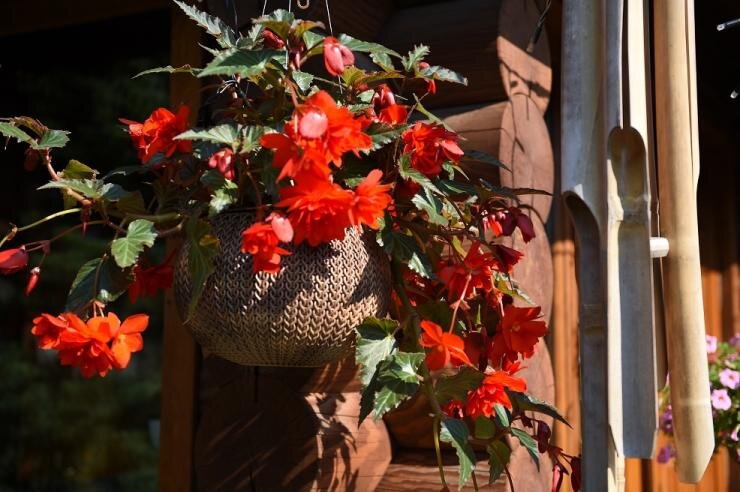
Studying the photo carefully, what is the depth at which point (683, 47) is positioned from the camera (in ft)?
3.61

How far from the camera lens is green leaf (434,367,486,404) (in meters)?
1.15

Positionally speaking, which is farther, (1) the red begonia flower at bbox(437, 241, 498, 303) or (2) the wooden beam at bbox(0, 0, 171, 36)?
(2) the wooden beam at bbox(0, 0, 171, 36)

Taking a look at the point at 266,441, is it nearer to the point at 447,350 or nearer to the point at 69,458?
the point at 447,350

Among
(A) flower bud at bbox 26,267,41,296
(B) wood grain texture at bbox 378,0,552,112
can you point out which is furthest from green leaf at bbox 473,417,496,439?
(B) wood grain texture at bbox 378,0,552,112

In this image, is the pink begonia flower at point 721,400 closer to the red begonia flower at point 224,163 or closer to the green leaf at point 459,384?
the green leaf at point 459,384

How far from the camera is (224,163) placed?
43.1 inches

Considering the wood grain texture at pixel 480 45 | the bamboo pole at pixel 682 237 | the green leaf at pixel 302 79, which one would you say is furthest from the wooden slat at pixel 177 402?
the bamboo pole at pixel 682 237

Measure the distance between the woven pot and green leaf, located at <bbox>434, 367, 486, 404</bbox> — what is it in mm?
123

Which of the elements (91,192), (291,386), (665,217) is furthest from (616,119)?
(291,386)

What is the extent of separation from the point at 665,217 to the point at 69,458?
3056 millimetres

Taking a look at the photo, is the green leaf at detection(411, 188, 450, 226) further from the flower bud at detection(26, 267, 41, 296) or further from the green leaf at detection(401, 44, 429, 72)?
the flower bud at detection(26, 267, 41, 296)

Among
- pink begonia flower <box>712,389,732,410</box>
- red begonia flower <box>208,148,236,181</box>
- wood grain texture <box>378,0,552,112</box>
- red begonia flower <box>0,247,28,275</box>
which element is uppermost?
wood grain texture <box>378,0,552,112</box>

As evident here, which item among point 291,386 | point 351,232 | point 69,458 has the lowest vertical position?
point 69,458

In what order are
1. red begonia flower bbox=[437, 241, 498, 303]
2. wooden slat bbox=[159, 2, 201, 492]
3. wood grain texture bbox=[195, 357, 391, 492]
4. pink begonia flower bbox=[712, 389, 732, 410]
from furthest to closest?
pink begonia flower bbox=[712, 389, 732, 410] → wooden slat bbox=[159, 2, 201, 492] → wood grain texture bbox=[195, 357, 391, 492] → red begonia flower bbox=[437, 241, 498, 303]
